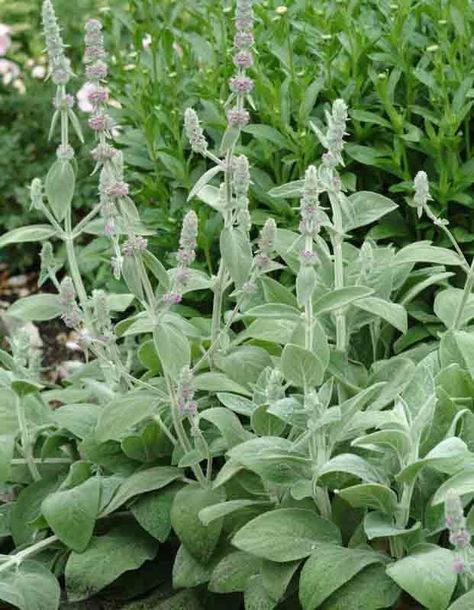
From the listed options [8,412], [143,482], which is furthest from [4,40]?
[143,482]

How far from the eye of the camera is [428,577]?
2.46 m

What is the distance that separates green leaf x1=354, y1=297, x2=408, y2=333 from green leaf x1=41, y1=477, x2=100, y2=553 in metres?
0.79

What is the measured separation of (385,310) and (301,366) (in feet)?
1.55

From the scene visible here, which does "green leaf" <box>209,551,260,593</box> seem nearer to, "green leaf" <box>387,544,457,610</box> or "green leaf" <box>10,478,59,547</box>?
"green leaf" <box>387,544,457,610</box>

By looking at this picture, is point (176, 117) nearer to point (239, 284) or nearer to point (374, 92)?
point (374, 92)

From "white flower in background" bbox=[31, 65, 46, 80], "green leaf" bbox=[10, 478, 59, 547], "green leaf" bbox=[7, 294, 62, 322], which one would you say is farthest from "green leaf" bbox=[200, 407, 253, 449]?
"white flower in background" bbox=[31, 65, 46, 80]

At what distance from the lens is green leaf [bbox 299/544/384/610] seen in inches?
102

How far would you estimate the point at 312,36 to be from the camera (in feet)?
13.5

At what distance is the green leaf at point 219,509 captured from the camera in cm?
278

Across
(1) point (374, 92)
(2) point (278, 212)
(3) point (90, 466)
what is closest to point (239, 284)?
(3) point (90, 466)

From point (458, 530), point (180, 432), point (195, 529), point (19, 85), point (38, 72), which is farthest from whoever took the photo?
point (19, 85)

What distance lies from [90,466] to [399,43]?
164cm

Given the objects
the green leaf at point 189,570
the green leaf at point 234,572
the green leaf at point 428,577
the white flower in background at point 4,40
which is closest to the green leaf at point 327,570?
the green leaf at point 428,577

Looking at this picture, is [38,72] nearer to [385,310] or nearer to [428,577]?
[385,310]
